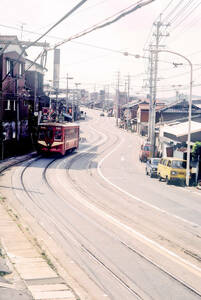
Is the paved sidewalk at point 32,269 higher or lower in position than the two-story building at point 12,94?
lower

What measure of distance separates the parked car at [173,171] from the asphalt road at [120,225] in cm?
82

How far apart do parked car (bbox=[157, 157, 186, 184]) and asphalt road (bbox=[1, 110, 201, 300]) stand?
816 millimetres

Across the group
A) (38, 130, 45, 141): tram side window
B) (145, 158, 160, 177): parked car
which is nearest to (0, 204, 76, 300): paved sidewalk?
(145, 158, 160, 177): parked car

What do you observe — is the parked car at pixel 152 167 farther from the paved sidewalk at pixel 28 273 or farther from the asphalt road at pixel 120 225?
the paved sidewalk at pixel 28 273

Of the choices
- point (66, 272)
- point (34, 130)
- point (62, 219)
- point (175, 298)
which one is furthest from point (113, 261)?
point (34, 130)

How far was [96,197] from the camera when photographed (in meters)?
23.3

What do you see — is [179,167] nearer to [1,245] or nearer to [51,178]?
[51,178]

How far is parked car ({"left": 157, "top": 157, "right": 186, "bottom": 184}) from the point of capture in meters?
29.6

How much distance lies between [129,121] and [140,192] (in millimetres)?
70253

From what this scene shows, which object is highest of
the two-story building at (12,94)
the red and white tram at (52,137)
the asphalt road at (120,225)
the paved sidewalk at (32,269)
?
the two-story building at (12,94)

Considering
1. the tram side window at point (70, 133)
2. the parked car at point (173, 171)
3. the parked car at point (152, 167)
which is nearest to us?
the parked car at point (173, 171)

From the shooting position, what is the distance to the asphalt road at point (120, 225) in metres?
11.1

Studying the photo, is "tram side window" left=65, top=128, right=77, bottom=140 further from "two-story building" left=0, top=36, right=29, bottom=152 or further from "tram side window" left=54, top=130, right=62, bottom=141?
"two-story building" left=0, top=36, right=29, bottom=152

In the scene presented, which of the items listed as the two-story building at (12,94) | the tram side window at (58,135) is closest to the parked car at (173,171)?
the tram side window at (58,135)
